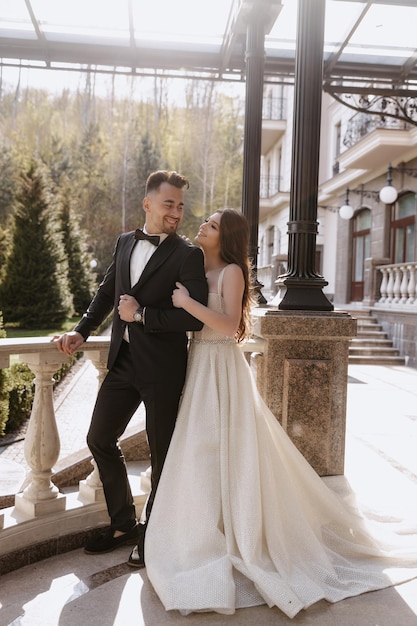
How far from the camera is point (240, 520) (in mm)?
2770

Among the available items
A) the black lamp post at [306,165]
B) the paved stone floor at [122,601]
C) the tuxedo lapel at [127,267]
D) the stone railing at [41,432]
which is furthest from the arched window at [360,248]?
the stone railing at [41,432]

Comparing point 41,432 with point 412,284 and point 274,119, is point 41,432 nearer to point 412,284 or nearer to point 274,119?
point 412,284

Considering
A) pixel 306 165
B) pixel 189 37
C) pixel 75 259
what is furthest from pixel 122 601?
pixel 75 259

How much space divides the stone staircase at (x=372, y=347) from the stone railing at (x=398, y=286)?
2.04 feet

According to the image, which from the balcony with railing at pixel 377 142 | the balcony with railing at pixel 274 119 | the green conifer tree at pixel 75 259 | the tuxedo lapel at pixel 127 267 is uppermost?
the balcony with railing at pixel 274 119

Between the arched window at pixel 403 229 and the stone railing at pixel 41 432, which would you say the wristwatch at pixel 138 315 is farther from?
the arched window at pixel 403 229

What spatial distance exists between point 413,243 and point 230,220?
14412mm

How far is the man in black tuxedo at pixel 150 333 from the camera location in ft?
9.37

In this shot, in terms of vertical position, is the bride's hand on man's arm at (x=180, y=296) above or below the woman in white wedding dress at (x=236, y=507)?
above

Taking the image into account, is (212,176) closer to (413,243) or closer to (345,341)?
(413,243)

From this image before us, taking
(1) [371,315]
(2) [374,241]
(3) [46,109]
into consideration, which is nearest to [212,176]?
(3) [46,109]

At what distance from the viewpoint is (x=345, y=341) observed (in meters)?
3.92

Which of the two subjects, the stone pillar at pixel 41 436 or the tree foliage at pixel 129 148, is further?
the tree foliage at pixel 129 148

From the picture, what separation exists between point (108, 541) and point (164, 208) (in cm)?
184
